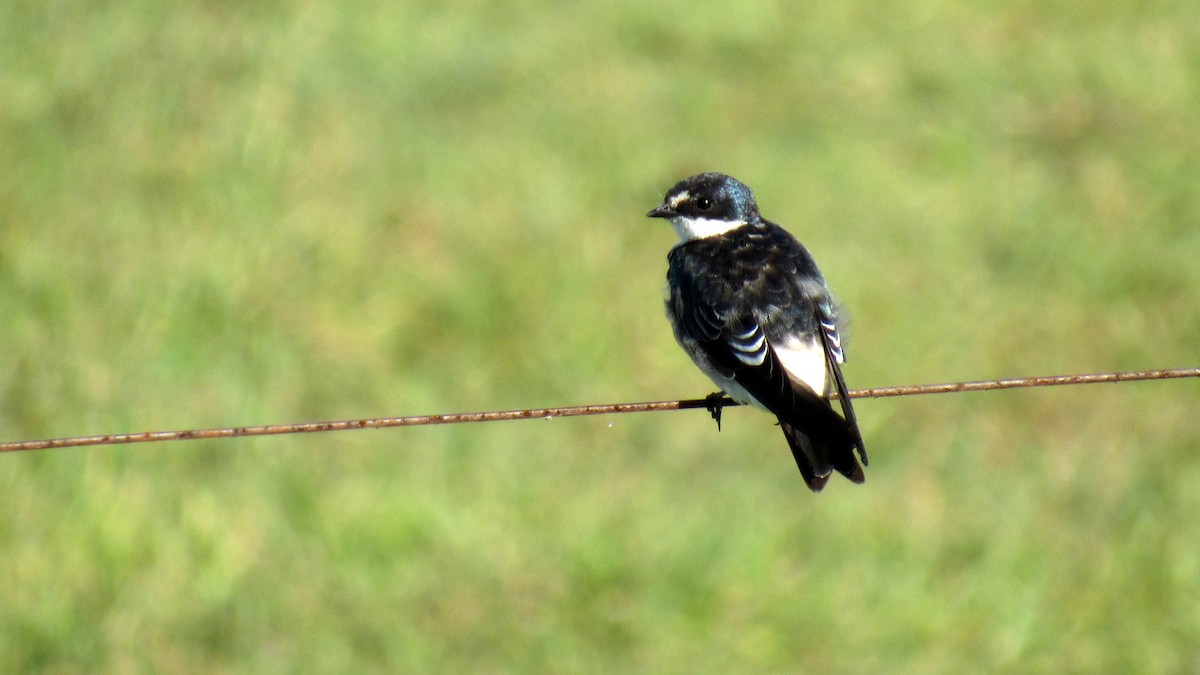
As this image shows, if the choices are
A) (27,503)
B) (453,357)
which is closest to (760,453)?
(453,357)

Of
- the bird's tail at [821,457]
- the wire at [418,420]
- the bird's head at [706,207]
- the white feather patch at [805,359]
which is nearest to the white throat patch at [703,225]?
the bird's head at [706,207]

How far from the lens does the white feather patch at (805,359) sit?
4879 millimetres

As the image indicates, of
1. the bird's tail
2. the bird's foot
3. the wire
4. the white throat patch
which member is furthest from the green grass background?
the wire

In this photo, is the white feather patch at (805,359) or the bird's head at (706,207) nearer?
the white feather patch at (805,359)

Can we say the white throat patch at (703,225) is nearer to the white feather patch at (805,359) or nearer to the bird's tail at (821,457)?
the white feather patch at (805,359)

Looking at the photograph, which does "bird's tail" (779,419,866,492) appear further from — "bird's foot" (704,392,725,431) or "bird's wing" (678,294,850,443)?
"bird's foot" (704,392,725,431)

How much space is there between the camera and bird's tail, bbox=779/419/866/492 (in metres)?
4.33

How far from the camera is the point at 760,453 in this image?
8078 mm

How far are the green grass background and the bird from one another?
2.11 m

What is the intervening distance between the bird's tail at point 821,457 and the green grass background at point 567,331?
8.07 feet

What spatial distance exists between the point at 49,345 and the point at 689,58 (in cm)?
521

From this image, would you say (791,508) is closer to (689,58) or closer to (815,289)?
(815,289)

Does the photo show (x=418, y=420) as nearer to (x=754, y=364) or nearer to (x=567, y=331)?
(x=754, y=364)

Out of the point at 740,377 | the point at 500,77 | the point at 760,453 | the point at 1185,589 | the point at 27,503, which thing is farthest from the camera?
the point at 500,77
